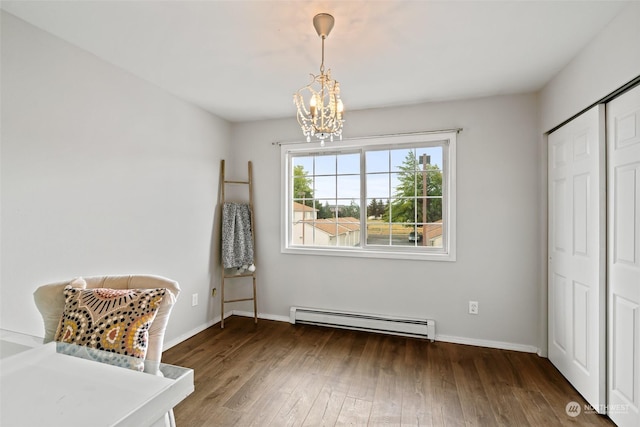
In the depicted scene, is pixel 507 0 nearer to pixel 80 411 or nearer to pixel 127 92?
pixel 80 411

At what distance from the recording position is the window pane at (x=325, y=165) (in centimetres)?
348

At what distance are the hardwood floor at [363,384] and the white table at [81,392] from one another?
107cm

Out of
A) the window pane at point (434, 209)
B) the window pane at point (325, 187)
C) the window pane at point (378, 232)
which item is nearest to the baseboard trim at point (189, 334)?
the window pane at point (325, 187)

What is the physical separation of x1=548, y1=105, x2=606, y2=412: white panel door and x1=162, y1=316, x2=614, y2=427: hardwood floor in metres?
0.22

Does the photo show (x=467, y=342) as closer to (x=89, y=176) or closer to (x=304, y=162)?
(x=304, y=162)

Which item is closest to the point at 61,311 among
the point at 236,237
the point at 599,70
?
the point at 236,237

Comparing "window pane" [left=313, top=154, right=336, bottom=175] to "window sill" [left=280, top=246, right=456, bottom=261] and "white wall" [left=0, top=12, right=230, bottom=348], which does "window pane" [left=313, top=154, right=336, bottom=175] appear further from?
"white wall" [left=0, top=12, right=230, bottom=348]

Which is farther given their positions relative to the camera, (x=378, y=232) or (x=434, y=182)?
(x=378, y=232)

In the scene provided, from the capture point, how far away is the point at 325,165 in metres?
3.52

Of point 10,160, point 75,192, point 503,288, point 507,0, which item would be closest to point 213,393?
point 75,192

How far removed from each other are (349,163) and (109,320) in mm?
2664

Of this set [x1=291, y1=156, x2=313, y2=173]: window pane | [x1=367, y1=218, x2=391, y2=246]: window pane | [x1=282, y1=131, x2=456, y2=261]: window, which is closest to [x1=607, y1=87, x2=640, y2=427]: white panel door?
[x1=282, y1=131, x2=456, y2=261]: window

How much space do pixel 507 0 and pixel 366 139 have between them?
1.76 m

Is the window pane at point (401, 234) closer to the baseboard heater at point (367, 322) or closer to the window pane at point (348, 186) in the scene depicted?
the window pane at point (348, 186)
